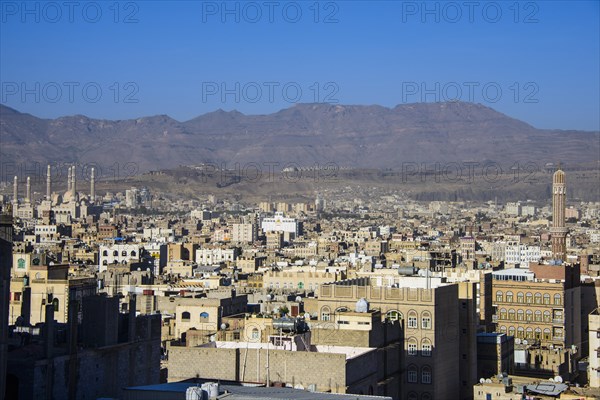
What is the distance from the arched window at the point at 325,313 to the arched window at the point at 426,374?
2415 mm

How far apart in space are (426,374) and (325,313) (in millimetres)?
2671

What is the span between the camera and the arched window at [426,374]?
28.8 m

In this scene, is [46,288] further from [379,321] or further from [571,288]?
[571,288]

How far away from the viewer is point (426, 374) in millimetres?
28922

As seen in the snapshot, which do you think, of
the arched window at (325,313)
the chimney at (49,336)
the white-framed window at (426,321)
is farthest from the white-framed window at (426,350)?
the chimney at (49,336)

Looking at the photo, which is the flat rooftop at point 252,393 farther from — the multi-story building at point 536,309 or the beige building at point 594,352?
the multi-story building at point 536,309

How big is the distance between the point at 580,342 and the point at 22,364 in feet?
87.7

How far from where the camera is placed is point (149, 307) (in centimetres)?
4538

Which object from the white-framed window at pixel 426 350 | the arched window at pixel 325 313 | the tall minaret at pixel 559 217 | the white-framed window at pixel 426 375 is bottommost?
the white-framed window at pixel 426 375

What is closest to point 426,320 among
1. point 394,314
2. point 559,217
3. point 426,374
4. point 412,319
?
point 412,319

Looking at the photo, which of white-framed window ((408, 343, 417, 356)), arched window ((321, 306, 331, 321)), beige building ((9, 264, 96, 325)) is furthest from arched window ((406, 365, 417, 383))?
beige building ((9, 264, 96, 325))

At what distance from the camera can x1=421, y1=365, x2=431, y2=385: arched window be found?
94.6 ft

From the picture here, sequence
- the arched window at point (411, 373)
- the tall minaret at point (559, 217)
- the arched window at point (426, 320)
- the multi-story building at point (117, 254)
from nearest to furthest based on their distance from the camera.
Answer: the arched window at point (411, 373) < the arched window at point (426, 320) < the tall minaret at point (559, 217) < the multi-story building at point (117, 254)

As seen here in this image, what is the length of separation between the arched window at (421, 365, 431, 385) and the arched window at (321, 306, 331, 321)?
2415mm
